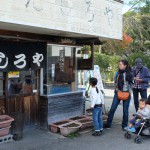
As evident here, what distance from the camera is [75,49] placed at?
898 centimetres

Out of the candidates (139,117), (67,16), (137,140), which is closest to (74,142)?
(137,140)

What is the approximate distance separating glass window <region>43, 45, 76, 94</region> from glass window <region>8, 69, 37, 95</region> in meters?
0.36

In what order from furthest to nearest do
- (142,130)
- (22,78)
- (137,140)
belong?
(22,78), (142,130), (137,140)

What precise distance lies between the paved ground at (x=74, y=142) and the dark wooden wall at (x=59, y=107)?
42cm

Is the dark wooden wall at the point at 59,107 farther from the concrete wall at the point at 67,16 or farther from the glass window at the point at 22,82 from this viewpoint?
the concrete wall at the point at 67,16

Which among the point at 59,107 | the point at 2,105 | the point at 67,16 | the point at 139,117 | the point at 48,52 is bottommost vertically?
the point at 139,117

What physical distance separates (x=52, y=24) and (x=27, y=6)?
73cm

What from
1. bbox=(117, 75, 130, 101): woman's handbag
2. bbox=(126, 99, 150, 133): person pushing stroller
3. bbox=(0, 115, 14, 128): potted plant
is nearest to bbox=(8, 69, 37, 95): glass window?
bbox=(0, 115, 14, 128): potted plant

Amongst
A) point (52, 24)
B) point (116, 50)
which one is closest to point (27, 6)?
point (52, 24)

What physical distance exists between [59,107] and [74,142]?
141cm

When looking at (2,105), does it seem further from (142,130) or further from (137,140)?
(142,130)

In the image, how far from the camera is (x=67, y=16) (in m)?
6.53

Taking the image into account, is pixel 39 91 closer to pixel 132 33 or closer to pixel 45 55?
pixel 45 55

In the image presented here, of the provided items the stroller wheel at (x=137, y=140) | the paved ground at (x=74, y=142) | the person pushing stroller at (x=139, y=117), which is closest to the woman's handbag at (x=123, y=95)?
the person pushing stroller at (x=139, y=117)
